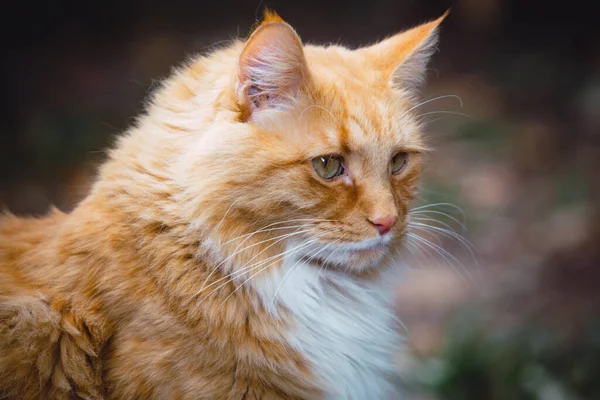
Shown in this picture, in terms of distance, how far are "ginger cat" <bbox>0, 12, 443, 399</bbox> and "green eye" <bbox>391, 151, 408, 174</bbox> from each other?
0.03m

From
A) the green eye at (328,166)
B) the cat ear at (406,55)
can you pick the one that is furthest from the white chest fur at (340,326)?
the cat ear at (406,55)

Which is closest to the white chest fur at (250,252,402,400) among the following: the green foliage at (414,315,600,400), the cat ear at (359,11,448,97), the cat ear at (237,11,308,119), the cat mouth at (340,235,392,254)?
the cat mouth at (340,235,392,254)

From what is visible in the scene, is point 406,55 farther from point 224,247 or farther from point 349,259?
point 224,247

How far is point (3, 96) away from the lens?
5199mm

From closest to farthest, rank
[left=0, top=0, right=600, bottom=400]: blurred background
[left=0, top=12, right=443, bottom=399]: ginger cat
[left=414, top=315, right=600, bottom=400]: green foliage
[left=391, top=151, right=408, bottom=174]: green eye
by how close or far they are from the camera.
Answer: [left=0, top=12, right=443, bottom=399]: ginger cat
[left=391, top=151, right=408, bottom=174]: green eye
[left=414, top=315, right=600, bottom=400]: green foliage
[left=0, top=0, right=600, bottom=400]: blurred background

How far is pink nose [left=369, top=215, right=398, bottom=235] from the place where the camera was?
2020 millimetres

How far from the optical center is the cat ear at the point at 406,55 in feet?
7.49

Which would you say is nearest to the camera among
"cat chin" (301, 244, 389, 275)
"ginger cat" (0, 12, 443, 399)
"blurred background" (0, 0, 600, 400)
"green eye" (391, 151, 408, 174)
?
"ginger cat" (0, 12, 443, 399)

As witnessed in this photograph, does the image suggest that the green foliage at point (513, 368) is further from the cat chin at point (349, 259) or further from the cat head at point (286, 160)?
the cat head at point (286, 160)

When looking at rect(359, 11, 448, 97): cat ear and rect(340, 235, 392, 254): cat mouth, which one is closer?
rect(340, 235, 392, 254): cat mouth

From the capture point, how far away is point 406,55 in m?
2.29

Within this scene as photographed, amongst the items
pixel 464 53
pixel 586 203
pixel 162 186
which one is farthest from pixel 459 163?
pixel 162 186

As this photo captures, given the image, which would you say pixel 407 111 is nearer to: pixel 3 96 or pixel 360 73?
pixel 360 73

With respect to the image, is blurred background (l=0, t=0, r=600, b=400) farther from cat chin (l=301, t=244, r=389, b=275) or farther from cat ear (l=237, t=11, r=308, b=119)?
cat ear (l=237, t=11, r=308, b=119)
